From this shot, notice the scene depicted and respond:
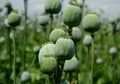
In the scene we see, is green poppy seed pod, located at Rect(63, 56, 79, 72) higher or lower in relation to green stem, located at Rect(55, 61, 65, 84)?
lower

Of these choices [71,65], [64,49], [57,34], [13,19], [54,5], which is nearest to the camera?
[64,49]

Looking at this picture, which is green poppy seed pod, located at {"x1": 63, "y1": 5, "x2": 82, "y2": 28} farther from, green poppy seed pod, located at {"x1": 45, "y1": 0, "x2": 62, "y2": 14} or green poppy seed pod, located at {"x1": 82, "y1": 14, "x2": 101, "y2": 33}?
green poppy seed pod, located at {"x1": 82, "y1": 14, "x2": 101, "y2": 33}

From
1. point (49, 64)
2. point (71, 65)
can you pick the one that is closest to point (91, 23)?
point (71, 65)

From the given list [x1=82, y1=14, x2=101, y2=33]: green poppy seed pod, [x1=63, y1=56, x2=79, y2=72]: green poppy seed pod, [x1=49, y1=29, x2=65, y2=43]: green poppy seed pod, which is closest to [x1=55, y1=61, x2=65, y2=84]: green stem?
[x1=49, y1=29, x2=65, y2=43]: green poppy seed pod

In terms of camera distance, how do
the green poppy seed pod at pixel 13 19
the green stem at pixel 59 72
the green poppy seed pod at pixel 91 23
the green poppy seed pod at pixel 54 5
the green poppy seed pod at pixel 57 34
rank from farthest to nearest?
the green poppy seed pod at pixel 13 19 → the green poppy seed pod at pixel 91 23 → the green poppy seed pod at pixel 54 5 → the green poppy seed pod at pixel 57 34 → the green stem at pixel 59 72

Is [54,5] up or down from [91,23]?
up

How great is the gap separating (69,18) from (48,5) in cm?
42

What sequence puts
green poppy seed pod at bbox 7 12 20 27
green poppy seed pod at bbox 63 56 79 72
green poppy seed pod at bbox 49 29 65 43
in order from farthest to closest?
green poppy seed pod at bbox 7 12 20 27
green poppy seed pod at bbox 63 56 79 72
green poppy seed pod at bbox 49 29 65 43

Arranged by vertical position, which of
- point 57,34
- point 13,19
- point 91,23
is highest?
point 57,34

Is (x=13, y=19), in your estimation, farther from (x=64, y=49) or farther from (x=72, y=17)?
(x=64, y=49)

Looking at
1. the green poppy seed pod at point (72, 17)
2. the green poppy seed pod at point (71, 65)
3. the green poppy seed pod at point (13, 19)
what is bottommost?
the green poppy seed pod at point (13, 19)

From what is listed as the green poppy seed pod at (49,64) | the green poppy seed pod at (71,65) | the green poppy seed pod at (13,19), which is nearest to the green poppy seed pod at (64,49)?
the green poppy seed pod at (49,64)

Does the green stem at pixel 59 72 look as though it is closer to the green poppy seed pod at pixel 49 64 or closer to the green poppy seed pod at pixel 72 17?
the green poppy seed pod at pixel 49 64

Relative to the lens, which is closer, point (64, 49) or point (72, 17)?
point (64, 49)
